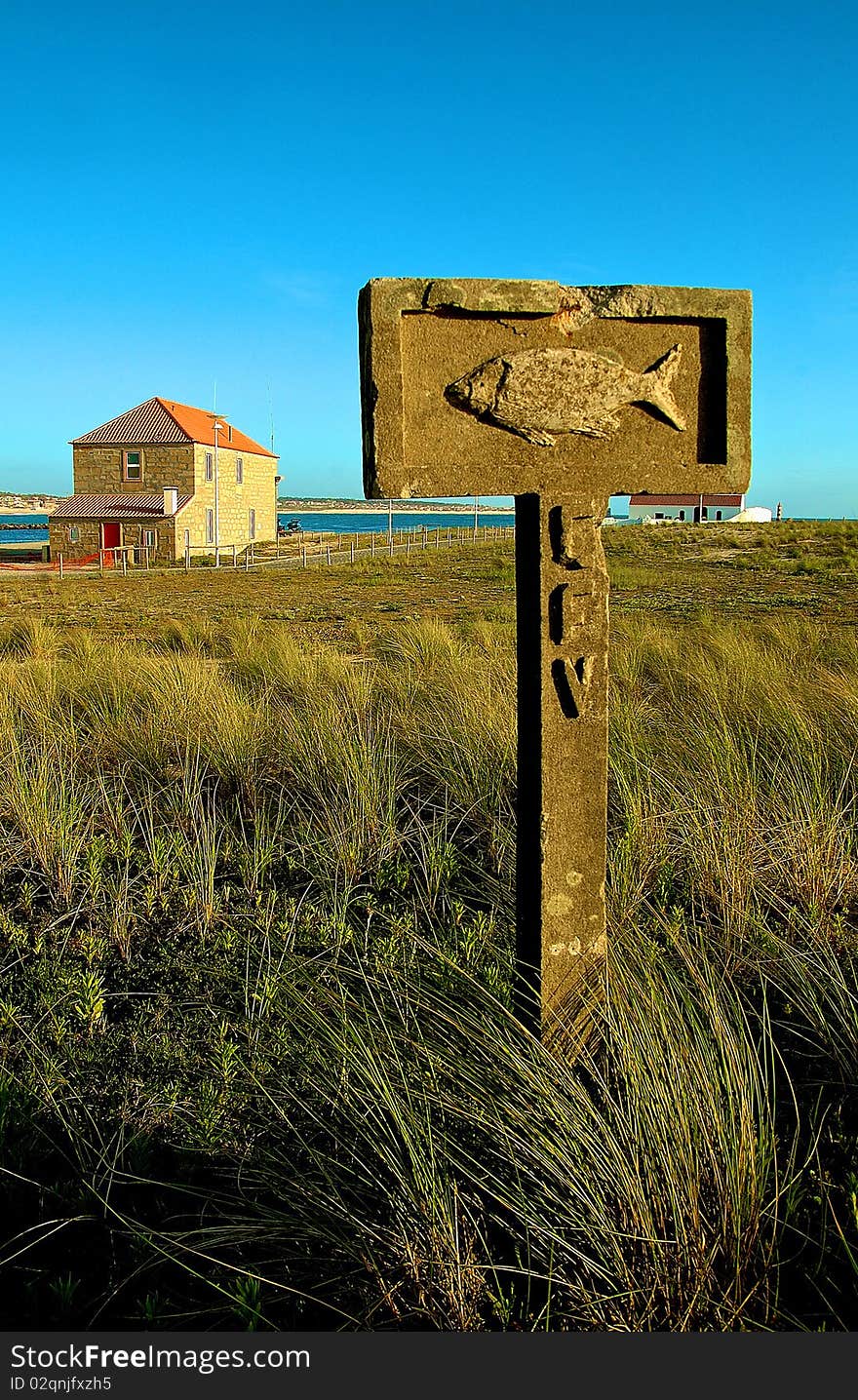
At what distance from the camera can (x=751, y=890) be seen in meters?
3.31

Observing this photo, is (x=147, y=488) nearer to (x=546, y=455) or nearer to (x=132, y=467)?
(x=132, y=467)

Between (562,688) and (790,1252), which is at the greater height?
(562,688)

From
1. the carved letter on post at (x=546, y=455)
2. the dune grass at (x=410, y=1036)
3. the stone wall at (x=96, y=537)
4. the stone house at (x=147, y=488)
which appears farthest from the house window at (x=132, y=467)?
the carved letter on post at (x=546, y=455)

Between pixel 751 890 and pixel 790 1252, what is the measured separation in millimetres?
1501

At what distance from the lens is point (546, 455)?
8.15ft

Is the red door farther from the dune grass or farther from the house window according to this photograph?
the dune grass

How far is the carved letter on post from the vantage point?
2416mm

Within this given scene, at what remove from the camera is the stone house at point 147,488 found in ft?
129

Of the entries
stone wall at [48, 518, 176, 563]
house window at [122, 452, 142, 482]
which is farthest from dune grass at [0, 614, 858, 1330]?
house window at [122, 452, 142, 482]

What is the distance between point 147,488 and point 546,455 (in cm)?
4084

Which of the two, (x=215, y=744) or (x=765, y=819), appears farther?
(x=215, y=744)

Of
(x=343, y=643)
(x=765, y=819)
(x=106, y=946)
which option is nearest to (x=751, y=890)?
(x=765, y=819)

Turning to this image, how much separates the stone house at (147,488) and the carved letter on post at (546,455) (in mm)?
38013

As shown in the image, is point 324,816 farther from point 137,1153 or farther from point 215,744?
point 137,1153
